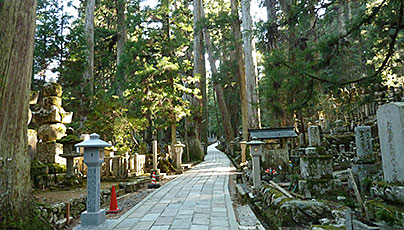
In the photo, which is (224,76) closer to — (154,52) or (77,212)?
(154,52)

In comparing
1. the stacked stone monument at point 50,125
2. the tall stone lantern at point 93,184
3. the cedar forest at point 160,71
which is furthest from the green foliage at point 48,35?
the tall stone lantern at point 93,184

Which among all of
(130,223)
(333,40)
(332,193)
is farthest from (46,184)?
(333,40)

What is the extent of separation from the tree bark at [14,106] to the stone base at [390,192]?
573 centimetres

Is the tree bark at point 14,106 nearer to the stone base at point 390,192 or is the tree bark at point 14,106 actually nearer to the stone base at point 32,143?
the stone base at point 32,143

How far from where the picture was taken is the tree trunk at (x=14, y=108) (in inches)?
165

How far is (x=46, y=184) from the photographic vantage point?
7.38 meters

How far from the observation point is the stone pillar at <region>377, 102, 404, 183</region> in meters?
4.10

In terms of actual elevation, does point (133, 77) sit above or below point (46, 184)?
above

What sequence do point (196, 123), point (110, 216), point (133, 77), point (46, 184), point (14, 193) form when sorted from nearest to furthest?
point (14, 193), point (110, 216), point (46, 184), point (133, 77), point (196, 123)

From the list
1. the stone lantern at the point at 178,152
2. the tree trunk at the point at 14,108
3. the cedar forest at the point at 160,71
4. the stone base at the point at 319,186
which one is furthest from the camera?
the stone lantern at the point at 178,152

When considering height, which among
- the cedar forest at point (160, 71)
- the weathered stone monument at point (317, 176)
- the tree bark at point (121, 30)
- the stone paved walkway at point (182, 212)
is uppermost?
the tree bark at point (121, 30)

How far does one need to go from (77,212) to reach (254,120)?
10770 mm

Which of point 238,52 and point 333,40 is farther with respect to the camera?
point 238,52

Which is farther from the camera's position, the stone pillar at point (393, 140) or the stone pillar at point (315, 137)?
the stone pillar at point (315, 137)
